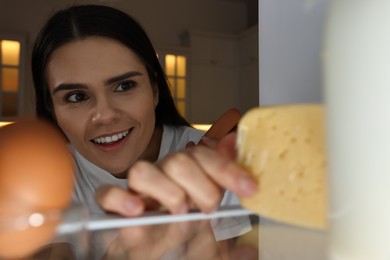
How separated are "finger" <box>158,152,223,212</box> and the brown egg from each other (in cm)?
5

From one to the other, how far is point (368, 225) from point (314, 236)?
5cm

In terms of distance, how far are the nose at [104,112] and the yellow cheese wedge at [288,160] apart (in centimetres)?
60

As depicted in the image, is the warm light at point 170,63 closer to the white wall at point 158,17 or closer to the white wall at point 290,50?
the white wall at point 158,17

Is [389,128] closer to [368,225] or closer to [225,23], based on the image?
[368,225]

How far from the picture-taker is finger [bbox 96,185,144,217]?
0.57 feet

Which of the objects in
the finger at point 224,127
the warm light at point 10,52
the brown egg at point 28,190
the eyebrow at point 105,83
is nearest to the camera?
the brown egg at point 28,190

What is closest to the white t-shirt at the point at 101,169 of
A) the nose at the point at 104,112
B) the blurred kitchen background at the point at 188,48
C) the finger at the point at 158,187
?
the nose at the point at 104,112

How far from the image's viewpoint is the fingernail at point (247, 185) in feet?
0.53

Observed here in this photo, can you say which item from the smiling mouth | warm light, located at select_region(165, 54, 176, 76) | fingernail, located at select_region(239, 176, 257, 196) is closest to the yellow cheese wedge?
fingernail, located at select_region(239, 176, 257, 196)

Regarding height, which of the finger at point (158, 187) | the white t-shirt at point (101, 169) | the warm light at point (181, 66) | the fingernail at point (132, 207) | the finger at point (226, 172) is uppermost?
the warm light at point (181, 66)

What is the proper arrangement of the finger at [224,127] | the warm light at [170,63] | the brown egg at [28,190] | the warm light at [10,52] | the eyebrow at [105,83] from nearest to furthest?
the brown egg at [28,190] < the finger at [224,127] < the eyebrow at [105,83] < the warm light at [10,52] < the warm light at [170,63]

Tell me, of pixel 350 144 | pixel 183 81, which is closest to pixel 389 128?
pixel 350 144

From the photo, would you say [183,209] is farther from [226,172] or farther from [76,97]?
[76,97]

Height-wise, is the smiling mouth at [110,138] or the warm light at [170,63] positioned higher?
the warm light at [170,63]
